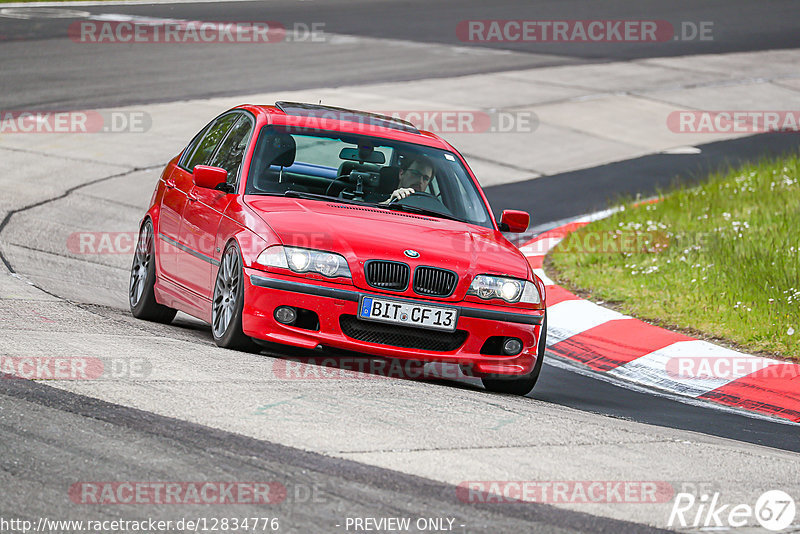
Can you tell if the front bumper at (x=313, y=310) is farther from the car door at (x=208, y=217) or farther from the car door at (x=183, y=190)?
the car door at (x=183, y=190)

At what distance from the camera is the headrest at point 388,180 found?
8123 mm

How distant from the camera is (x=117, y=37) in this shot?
25.5 metres

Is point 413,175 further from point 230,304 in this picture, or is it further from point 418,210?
point 230,304

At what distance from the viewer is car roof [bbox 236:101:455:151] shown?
8312 millimetres

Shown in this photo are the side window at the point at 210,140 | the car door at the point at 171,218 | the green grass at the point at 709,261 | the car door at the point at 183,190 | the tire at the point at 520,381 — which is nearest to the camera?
the tire at the point at 520,381

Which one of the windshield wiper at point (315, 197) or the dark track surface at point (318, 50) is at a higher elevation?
the dark track surface at point (318, 50)

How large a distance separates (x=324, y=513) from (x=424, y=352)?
8.72 ft

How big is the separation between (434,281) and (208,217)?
1.70 m

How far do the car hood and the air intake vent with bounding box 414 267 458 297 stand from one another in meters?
0.03

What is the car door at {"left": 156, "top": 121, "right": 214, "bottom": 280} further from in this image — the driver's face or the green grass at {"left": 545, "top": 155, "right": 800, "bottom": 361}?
the green grass at {"left": 545, "top": 155, "right": 800, "bottom": 361}

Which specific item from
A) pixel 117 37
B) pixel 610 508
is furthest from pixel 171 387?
pixel 117 37

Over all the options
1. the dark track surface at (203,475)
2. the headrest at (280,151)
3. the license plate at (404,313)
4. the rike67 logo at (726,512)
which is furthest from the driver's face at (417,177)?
the rike67 logo at (726,512)

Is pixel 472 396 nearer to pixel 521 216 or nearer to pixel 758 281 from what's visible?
pixel 521 216

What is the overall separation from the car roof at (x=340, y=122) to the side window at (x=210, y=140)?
0.67 ft
